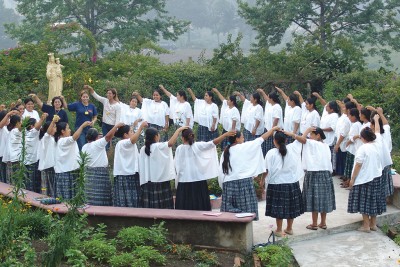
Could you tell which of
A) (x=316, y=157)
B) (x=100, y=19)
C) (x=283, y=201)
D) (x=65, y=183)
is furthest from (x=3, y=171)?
(x=100, y=19)

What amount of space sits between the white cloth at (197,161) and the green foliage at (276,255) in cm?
138

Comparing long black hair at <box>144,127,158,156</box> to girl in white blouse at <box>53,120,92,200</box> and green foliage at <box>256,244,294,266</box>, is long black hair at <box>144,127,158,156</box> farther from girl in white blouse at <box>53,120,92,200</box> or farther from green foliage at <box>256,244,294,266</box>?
green foliage at <box>256,244,294,266</box>

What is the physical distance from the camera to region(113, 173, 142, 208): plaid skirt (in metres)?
9.84

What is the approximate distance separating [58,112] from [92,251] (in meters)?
4.81

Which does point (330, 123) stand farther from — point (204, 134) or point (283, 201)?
point (283, 201)

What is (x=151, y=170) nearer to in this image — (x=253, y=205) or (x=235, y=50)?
(x=253, y=205)

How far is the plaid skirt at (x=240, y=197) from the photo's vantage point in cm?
909

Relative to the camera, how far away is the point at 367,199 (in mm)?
9609

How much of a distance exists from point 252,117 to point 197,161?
4661 mm

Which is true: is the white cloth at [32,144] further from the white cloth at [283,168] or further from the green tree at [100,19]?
the green tree at [100,19]

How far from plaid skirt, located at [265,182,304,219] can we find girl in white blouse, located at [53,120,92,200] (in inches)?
111

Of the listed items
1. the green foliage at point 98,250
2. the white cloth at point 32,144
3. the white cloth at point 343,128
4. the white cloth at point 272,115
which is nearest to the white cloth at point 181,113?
the white cloth at point 272,115

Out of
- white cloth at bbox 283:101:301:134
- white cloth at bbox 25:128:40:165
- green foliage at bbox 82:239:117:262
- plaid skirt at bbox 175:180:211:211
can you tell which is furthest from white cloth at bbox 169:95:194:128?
green foliage at bbox 82:239:117:262

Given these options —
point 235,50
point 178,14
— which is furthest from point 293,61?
point 178,14
